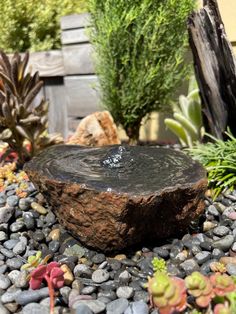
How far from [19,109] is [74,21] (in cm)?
191

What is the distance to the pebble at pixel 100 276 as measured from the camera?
2059 mm

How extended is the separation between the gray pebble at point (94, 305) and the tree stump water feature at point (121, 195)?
0.35 meters

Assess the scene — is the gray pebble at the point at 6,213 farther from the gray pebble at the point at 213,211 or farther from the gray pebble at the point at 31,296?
the gray pebble at the point at 213,211

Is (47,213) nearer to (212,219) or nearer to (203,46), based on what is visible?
(212,219)

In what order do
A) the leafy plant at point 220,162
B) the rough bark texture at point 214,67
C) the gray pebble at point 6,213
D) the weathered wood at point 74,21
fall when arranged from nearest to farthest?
the gray pebble at point 6,213, the leafy plant at point 220,162, the rough bark texture at point 214,67, the weathered wood at point 74,21

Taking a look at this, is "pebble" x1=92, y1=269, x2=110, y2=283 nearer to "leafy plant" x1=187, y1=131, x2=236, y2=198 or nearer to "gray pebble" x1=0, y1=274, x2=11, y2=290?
"gray pebble" x1=0, y1=274, x2=11, y2=290

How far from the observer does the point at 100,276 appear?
2.07 metres

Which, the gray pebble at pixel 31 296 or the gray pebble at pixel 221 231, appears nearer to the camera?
the gray pebble at pixel 31 296

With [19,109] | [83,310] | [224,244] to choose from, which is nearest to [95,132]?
[19,109]

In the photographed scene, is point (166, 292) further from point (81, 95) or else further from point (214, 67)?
point (81, 95)

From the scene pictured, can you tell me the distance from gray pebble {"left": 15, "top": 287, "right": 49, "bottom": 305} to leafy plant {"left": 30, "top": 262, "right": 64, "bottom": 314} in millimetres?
29

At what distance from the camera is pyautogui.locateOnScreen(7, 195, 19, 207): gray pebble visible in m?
2.69

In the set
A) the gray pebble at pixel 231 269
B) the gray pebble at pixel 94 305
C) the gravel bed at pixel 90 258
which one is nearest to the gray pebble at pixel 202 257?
the gravel bed at pixel 90 258

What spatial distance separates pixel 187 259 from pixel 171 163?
0.59 m
